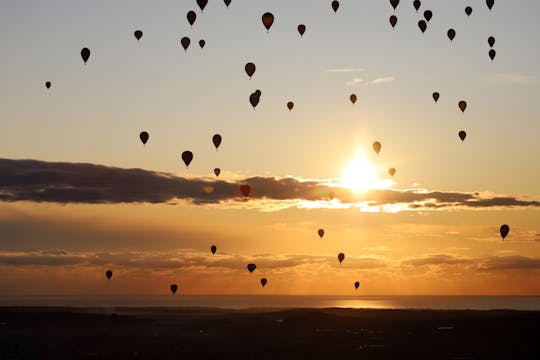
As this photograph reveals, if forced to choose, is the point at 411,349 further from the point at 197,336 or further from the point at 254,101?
the point at 254,101

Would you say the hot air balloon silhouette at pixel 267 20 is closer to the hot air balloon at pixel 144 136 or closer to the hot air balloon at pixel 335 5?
the hot air balloon at pixel 335 5

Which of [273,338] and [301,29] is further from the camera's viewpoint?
[301,29]

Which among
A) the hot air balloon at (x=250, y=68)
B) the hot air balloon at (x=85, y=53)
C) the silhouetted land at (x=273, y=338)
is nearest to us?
the silhouetted land at (x=273, y=338)

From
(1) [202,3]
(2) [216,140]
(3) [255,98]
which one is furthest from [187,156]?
(1) [202,3]

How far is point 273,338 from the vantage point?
58469 mm

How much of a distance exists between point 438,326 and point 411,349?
710 inches

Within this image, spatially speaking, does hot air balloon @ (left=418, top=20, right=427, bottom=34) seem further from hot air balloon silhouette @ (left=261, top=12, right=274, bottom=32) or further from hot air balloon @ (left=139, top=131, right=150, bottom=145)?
hot air balloon @ (left=139, top=131, right=150, bottom=145)

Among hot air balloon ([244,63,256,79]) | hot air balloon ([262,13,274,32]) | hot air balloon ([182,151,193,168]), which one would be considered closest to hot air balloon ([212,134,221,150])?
hot air balloon ([182,151,193,168])

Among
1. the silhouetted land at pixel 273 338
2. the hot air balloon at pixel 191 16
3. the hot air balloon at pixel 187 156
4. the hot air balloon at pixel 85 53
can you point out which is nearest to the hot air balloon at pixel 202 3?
the hot air balloon at pixel 191 16

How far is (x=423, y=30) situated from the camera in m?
65.8

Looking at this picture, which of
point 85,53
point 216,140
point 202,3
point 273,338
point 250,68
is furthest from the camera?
point 85,53

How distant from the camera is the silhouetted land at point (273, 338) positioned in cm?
4850

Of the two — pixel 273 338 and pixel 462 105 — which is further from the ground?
pixel 462 105

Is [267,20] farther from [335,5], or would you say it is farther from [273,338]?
[273,338]
